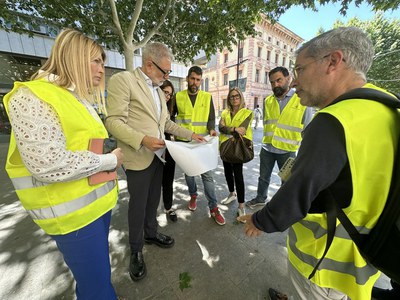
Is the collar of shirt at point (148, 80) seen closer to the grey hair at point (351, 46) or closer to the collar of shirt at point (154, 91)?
the collar of shirt at point (154, 91)

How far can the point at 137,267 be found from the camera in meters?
1.85

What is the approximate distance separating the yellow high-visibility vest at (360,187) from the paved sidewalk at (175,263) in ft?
3.46

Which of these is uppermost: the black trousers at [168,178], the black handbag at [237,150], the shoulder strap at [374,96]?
the shoulder strap at [374,96]

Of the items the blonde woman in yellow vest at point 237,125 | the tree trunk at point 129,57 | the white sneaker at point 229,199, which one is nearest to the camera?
the blonde woman in yellow vest at point 237,125

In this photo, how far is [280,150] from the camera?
2727 millimetres

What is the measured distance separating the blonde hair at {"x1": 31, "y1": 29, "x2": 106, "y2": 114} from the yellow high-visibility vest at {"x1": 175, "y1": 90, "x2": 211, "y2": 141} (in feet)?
5.48

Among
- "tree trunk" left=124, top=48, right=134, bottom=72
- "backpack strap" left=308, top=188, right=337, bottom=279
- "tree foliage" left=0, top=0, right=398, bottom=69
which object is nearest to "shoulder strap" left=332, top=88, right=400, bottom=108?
"backpack strap" left=308, top=188, right=337, bottom=279

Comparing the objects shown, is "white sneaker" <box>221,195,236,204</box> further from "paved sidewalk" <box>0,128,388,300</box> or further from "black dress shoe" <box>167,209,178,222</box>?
"black dress shoe" <box>167,209,178,222</box>

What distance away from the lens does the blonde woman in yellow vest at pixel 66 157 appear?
0.84 m

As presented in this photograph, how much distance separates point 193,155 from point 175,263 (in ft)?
3.94

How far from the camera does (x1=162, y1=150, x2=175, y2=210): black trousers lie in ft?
8.60

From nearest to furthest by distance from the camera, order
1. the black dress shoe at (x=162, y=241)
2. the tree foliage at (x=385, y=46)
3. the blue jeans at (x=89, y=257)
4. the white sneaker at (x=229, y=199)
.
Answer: the blue jeans at (x=89, y=257) → the black dress shoe at (x=162, y=241) → the white sneaker at (x=229, y=199) → the tree foliage at (x=385, y=46)

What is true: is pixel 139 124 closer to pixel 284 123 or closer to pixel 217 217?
pixel 217 217

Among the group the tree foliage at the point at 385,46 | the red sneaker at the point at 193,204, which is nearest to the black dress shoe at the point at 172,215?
the red sneaker at the point at 193,204
